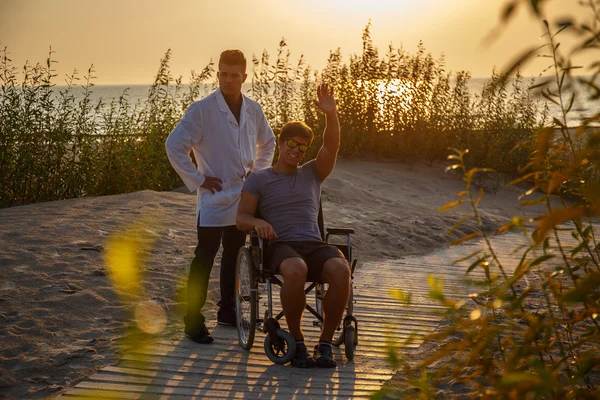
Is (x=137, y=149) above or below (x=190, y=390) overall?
above

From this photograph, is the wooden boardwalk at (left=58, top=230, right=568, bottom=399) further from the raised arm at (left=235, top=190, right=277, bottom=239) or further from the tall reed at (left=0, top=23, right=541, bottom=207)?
the tall reed at (left=0, top=23, right=541, bottom=207)

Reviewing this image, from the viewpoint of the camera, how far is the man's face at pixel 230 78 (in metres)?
5.42

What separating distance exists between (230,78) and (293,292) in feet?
4.52

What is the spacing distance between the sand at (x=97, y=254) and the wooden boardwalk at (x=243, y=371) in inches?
9.4

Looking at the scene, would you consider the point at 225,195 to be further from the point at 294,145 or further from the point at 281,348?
the point at 281,348

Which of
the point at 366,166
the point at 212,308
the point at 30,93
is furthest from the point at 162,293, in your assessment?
the point at 366,166

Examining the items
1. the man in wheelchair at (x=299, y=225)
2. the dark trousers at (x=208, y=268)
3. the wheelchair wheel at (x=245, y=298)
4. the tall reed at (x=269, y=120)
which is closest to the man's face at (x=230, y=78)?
the man in wheelchair at (x=299, y=225)

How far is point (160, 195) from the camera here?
10305mm

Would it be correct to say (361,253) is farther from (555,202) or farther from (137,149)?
(555,202)

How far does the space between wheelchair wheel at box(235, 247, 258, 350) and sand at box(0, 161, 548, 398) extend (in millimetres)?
471

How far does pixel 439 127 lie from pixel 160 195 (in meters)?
6.10

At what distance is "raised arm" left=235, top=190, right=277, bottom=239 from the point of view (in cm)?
508

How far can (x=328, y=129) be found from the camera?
5.27 m

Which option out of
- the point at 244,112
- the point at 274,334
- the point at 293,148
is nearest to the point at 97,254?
the point at 244,112
